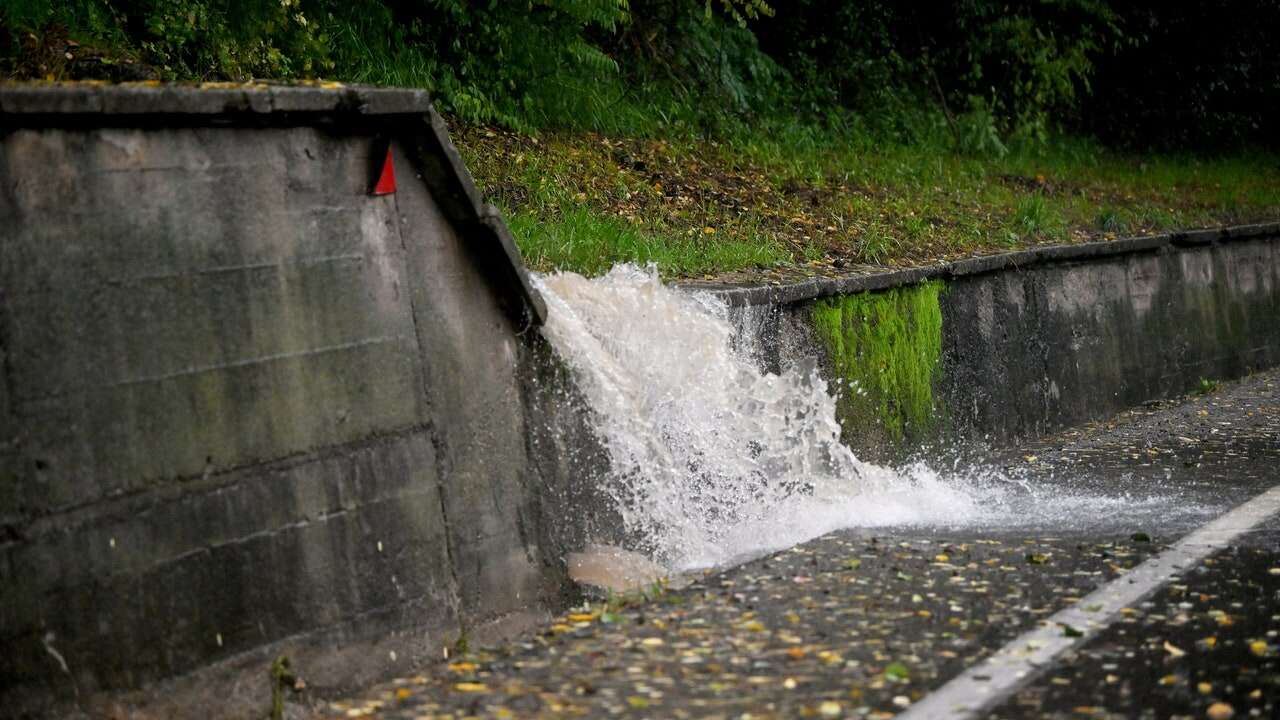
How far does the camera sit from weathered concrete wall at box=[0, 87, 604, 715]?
5.09 metres

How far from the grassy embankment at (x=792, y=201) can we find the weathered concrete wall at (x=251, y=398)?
2793 mm

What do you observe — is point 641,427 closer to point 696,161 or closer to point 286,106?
point 286,106

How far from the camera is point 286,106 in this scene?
19.6ft

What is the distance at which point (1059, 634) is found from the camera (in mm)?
6113

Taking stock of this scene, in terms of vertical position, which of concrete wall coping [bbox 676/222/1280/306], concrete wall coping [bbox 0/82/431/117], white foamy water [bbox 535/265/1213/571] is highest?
concrete wall coping [bbox 0/82/431/117]

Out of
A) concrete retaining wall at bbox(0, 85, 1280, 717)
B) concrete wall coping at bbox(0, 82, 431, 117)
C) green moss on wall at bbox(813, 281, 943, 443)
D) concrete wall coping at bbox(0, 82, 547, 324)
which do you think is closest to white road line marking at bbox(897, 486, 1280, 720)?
concrete retaining wall at bbox(0, 85, 1280, 717)

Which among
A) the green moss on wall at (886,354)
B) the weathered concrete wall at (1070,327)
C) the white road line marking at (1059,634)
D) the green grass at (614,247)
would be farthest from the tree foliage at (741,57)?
the white road line marking at (1059,634)

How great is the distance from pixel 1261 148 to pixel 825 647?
23118 millimetres

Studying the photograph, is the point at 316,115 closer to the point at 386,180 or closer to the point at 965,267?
the point at 386,180

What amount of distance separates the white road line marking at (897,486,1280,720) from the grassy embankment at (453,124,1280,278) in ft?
12.4

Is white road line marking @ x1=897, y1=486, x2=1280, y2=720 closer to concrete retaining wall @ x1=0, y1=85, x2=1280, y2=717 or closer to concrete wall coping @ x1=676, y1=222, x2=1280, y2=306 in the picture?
concrete retaining wall @ x1=0, y1=85, x2=1280, y2=717

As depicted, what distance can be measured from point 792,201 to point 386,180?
862 centimetres

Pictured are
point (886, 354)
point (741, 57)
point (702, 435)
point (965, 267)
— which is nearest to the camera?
point (702, 435)

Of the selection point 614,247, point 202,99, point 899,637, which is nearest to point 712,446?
point 614,247
